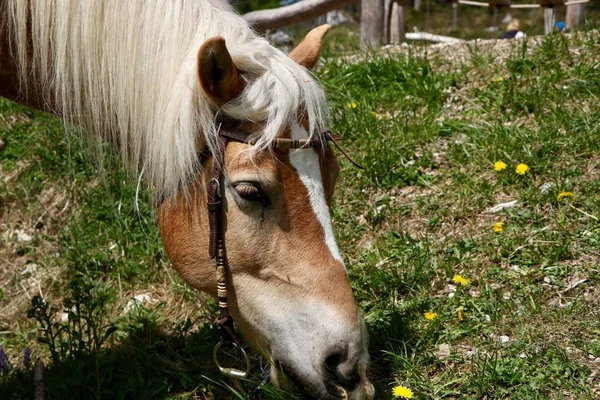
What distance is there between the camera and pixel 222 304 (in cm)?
279

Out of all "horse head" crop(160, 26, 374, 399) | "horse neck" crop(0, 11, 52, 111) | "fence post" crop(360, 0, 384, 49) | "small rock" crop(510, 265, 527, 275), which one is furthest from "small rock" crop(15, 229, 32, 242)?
"fence post" crop(360, 0, 384, 49)

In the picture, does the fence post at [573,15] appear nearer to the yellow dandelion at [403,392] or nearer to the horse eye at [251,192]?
the yellow dandelion at [403,392]

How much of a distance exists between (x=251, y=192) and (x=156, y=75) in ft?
1.75

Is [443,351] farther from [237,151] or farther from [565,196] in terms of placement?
[237,151]

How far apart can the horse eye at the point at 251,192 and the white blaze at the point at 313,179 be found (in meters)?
0.15

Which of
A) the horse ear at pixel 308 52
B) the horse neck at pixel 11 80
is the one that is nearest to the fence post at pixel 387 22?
the horse ear at pixel 308 52

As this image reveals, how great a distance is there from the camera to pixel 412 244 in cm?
379

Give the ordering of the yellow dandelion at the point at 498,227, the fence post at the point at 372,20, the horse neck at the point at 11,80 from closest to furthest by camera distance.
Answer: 1. the horse neck at the point at 11,80
2. the yellow dandelion at the point at 498,227
3. the fence post at the point at 372,20

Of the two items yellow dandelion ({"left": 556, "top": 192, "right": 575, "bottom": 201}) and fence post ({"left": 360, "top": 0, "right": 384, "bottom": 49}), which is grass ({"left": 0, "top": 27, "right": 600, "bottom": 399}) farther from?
fence post ({"left": 360, "top": 0, "right": 384, "bottom": 49})

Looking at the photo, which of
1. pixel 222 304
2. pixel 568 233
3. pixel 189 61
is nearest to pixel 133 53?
pixel 189 61

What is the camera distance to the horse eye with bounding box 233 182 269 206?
2.62 metres

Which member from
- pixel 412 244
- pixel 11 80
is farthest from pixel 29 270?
pixel 412 244


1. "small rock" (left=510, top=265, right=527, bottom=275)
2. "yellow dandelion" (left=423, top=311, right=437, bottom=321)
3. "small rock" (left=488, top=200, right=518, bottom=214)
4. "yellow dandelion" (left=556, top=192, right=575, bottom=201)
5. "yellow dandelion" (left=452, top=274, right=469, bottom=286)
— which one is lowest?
"yellow dandelion" (left=423, top=311, right=437, bottom=321)

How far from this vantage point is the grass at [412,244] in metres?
3.17
